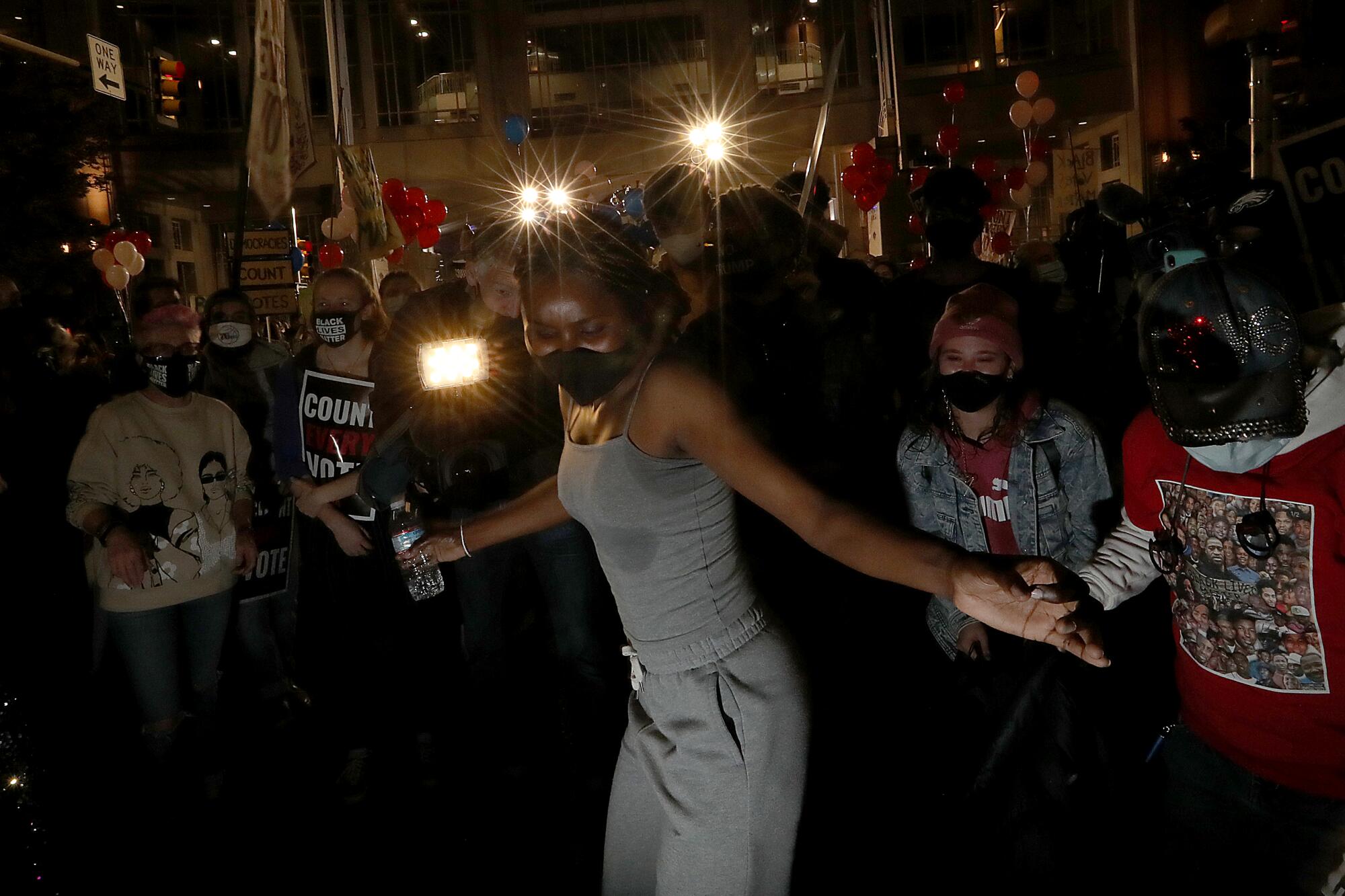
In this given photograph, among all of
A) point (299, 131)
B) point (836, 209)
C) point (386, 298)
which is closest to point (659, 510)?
point (386, 298)

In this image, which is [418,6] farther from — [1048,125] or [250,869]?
[250,869]

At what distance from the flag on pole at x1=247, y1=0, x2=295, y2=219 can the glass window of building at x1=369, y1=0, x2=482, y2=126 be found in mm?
19525

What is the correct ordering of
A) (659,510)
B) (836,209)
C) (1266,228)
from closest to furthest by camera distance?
(659,510) < (1266,228) < (836,209)

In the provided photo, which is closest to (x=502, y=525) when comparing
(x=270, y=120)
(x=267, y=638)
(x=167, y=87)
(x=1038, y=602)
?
(x=1038, y=602)

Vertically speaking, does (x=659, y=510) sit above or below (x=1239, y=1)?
below

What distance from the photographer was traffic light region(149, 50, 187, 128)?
13977 mm

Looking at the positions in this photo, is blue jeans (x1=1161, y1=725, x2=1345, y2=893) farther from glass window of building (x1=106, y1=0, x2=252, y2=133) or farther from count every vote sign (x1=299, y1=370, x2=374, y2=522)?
glass window of building (x1=106, y1=0, x2=252, y2=133)

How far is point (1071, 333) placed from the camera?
17.7 feet

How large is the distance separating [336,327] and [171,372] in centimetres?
76

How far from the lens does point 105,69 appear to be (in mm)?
12633

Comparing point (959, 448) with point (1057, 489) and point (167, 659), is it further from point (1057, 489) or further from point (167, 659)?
point (167, 659)

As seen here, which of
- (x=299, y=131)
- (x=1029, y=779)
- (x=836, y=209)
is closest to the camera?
(x=1029, y=779)

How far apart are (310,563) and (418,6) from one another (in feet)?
78.8

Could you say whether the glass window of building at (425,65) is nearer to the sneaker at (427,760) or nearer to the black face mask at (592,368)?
the sneaker at (427,760)
